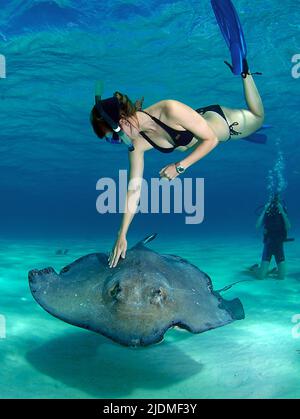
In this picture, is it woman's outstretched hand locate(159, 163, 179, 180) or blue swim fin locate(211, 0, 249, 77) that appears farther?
blue swim fin locate(211, 0, 249, 77)

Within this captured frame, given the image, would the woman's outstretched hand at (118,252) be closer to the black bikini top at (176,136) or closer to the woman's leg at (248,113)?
the black bikini top at (176,136)

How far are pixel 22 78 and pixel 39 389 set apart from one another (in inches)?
611

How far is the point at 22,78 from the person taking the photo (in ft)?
53.5

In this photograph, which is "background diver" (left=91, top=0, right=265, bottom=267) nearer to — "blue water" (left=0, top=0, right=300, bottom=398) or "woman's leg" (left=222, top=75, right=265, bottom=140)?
"woman's leg" (left=222, top=75, right=265, bottom=140)

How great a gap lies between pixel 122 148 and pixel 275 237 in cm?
2209

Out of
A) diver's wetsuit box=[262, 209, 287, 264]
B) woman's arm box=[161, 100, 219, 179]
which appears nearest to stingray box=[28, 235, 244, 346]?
woman's arm box=[161, 100, 219, 179]

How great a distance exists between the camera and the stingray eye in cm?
356

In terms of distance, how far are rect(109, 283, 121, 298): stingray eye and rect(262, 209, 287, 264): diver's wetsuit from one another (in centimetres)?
671

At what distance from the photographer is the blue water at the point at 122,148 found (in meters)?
4.06

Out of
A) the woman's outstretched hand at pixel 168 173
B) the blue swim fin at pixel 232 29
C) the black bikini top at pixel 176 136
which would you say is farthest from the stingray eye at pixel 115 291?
the blue swim fin at pixel 232 29

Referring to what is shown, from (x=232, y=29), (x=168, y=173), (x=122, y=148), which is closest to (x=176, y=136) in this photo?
(x=168, y=173)

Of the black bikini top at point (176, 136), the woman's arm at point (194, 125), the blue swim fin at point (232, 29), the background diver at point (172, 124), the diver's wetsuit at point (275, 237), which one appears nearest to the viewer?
the background diver at point (172, 124)

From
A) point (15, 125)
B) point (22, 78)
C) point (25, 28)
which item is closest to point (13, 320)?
point (25, 28)

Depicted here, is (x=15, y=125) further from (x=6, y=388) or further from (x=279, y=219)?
(x=6, y=388)
